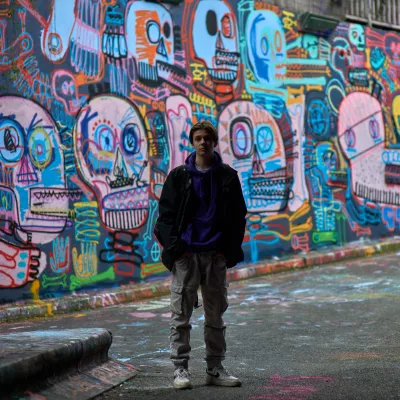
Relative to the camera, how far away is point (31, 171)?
1042cm

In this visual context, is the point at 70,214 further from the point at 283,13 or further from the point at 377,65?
the point at 377,65

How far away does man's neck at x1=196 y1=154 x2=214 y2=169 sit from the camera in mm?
5871

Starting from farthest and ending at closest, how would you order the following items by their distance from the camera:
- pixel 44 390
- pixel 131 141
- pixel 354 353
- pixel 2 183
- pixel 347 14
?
pixel 347 14, pixel 131 141, pixel 2 183, pixel 354 353, pixel 44 390

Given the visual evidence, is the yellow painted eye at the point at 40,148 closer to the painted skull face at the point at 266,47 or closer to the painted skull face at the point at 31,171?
the painted skull face at the point at 31,171

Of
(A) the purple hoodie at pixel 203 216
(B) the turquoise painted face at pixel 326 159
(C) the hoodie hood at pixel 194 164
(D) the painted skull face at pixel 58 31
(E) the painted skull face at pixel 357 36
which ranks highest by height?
(E) the painted skull face at pixel 357 36

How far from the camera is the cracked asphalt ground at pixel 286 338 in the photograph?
5559 mm

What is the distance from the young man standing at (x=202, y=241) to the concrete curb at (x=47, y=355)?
25.0 inches

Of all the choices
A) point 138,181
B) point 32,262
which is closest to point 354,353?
point 32,262

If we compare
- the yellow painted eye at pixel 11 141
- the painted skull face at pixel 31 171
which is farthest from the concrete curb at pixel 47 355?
the yellow painted eye at pixel 11 141

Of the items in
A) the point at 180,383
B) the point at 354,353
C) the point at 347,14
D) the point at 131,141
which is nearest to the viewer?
the point at 180,383

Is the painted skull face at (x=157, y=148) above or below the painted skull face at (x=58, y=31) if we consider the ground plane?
below

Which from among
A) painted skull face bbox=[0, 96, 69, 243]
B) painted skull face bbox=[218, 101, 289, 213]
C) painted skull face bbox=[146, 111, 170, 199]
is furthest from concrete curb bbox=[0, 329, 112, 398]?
painted skull face bbox=[218, 101, 289, 213]

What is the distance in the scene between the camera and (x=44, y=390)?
512 cm

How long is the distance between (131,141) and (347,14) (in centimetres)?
635
